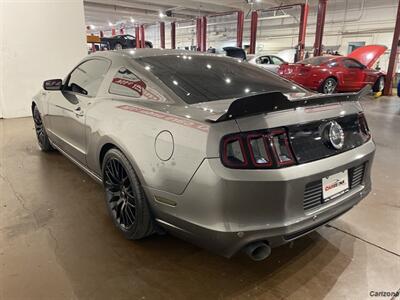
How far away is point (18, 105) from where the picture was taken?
20.7 ft

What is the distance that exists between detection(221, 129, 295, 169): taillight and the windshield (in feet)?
1.58

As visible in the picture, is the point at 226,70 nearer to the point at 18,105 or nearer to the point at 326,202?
the point at 326,202

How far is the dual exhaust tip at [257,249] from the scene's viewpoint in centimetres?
138

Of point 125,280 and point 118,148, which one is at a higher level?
point 118,148

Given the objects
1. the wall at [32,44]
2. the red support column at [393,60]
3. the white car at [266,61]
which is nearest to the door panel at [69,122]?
the wall at [32,44]

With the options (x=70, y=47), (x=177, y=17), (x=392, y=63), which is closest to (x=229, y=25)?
(x=177, y=17)

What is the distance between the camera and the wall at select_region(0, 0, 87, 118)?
19.7ft

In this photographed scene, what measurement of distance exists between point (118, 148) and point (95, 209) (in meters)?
0.78

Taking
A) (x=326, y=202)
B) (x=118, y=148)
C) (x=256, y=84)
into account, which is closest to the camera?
(x=326, y=202)

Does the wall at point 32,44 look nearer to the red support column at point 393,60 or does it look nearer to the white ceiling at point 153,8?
the white ceiling at point 153,8

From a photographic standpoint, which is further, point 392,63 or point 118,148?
point 392,63

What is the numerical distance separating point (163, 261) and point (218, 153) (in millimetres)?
864

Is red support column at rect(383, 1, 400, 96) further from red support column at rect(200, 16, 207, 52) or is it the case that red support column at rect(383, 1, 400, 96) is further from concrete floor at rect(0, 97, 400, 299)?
red support column at rect(200, 16, 207, 52)

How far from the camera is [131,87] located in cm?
200
